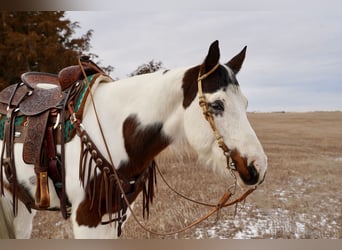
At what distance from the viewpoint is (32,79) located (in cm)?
109

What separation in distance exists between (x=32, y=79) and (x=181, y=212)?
106 centimetres

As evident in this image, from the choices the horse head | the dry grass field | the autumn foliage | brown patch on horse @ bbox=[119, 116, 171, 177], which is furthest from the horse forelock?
the autumn foliage

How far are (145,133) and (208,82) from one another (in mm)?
224

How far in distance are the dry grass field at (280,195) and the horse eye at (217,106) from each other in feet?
2.33

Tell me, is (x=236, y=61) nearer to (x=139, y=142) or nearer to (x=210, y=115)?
(x=210, y=115)

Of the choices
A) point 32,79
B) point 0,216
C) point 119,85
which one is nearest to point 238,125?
point 119,85

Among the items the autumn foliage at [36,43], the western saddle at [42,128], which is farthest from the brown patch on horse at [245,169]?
the autumn foliage at [36,43]

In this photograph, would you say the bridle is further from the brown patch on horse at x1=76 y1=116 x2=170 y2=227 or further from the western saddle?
the western saddle

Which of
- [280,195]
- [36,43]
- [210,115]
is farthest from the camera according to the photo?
[280,195]

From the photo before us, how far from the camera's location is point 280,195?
5.56ft

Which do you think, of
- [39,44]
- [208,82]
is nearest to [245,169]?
[208,82]

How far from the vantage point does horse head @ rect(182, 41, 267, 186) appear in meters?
0.82

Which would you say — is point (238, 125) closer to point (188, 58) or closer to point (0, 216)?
point (188, 58)

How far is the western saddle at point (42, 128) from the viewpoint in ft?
3.00
